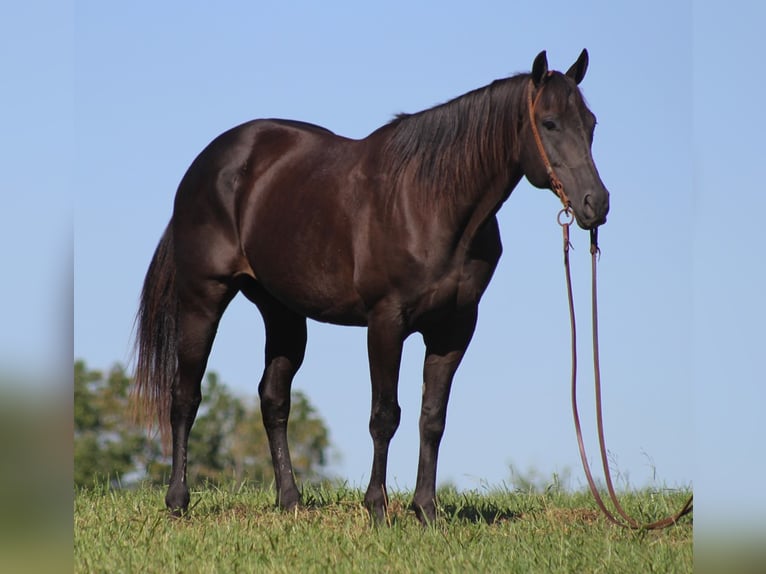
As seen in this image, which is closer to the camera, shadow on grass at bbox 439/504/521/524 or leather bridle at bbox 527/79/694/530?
leather bridle at bbox 527/79/694/530

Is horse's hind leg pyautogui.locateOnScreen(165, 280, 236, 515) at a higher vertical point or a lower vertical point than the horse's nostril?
lower


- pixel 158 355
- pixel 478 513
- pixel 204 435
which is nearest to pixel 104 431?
pixel 204 435

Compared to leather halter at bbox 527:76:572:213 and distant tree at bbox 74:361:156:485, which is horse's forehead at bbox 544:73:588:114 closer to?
leather halter at bbox 527:76:572:213

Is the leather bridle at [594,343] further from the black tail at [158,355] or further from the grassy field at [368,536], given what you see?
the black tail at [158,355]

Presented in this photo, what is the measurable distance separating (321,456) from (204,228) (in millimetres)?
33226

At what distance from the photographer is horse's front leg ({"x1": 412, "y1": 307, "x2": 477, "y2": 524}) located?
6059 millimetres

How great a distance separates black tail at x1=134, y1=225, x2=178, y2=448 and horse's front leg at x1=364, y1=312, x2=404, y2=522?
1.85m

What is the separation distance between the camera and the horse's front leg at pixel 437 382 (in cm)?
606

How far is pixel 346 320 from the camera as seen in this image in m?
6.35

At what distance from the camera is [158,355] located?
718 centimetres

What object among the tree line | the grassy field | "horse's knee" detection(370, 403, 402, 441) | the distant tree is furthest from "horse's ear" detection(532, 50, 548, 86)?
the distant tree

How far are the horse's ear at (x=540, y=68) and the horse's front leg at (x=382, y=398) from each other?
1558 mm

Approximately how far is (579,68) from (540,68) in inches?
12.0

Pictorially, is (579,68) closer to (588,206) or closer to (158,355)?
(588,206)
